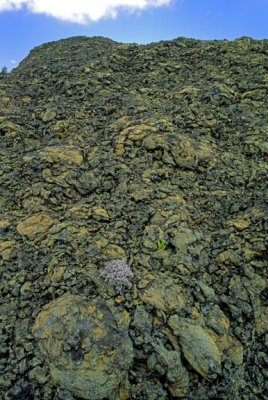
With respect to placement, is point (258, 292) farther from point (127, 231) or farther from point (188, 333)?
point (127, 231)

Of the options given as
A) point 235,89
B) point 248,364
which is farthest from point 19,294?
point 235,89

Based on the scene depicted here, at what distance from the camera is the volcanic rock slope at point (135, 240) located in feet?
22.8

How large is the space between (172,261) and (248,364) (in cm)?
292

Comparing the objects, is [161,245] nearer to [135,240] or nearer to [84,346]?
[135,240]

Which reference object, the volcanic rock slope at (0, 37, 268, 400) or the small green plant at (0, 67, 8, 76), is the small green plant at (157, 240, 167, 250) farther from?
the small green plant at (0, 67, 8, 76)

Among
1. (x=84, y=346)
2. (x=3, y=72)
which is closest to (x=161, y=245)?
(x=84, y=346)

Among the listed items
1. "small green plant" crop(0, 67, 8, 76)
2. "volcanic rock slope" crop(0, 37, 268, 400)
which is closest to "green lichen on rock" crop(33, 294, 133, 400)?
"volcanic rock slope" crop(0, 37, 268, 400)

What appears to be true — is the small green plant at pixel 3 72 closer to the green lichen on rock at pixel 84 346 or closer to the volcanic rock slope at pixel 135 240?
the volcanic rock slope at pixel 135 240

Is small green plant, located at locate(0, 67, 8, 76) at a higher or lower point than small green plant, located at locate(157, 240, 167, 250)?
higher

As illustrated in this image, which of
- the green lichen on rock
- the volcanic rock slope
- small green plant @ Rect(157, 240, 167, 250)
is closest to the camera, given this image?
the green lichen on rock

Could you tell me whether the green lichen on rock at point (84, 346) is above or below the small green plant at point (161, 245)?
below

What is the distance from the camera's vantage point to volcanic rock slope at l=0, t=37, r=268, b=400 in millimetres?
6949

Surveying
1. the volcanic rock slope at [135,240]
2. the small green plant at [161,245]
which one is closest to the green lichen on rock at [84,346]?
the volcanic rock slope at [135,240]

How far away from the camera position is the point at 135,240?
9.21 metres
